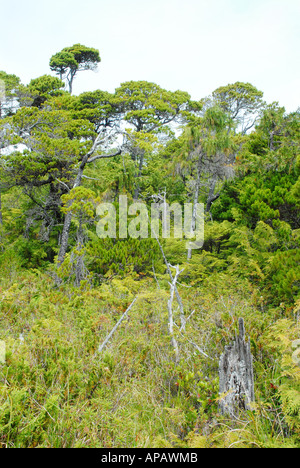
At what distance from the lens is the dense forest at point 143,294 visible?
2232mm

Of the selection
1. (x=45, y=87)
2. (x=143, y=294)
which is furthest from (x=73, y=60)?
(x=143, y=294)

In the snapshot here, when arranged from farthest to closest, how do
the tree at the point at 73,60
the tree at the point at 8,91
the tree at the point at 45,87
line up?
the tree at the point at 73,60 < the tree at the point at 45,87 < the tree at the point at 8,91

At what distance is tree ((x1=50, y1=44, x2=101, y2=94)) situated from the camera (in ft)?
79.9

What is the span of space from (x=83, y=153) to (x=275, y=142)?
666 centimetres

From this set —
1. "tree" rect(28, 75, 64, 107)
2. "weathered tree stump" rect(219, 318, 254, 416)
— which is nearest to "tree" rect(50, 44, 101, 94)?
"tree" rect(28, 75, 64, 107)

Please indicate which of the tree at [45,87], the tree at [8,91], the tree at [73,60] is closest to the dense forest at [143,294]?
the tree at [8,91]

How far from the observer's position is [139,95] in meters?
16.8

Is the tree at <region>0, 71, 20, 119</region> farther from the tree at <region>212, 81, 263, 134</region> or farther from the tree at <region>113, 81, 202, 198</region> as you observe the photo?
the tree at <region>212, 81, 263, 134</region>

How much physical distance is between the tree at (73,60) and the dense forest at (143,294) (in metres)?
10.1

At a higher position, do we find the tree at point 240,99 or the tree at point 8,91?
the tree at point 240,99

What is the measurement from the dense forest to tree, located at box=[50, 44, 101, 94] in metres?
10.1

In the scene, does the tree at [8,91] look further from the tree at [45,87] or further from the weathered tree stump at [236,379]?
the weathered tree stump at [236,379]

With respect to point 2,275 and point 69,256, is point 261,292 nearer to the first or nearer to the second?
point 69,256

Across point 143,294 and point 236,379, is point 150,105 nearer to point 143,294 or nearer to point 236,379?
point 143,294
